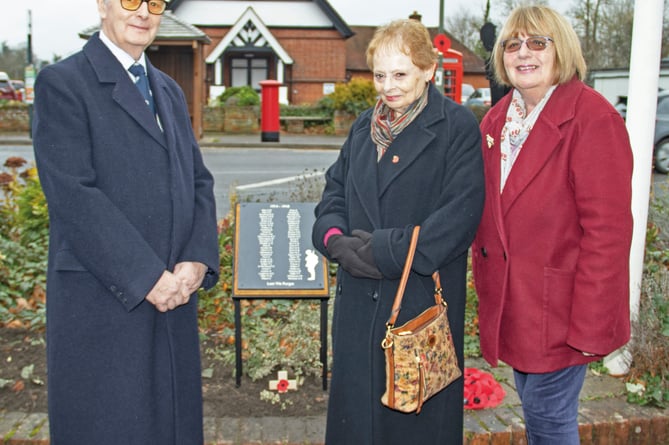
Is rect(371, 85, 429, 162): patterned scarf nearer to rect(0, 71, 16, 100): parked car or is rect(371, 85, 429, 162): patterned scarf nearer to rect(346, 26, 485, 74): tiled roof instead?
rect(0, 71, 16, 100): parked car

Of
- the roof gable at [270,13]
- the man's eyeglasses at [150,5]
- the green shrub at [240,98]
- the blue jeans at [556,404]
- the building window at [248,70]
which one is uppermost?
the roof gable at [270,13]

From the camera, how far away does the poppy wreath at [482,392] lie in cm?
410

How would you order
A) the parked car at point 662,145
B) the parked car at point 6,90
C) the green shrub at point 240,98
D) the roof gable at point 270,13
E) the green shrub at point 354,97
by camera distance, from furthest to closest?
the parked car at point 6,90, the roof gable at point 270,13, the green shrub at point 240,98, the green shrub at point 354,97, the parked car at point 662,145

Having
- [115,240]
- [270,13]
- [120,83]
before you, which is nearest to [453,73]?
[270,13]

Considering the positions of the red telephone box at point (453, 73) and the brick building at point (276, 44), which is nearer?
the red telephone box at point (453, 73)

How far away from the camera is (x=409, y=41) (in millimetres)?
2963

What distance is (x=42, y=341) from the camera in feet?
16.0

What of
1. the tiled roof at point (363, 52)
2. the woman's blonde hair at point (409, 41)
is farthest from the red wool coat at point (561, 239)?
the tiled roof at point (363, 52)

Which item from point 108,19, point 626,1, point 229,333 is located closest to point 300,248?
point 229,333

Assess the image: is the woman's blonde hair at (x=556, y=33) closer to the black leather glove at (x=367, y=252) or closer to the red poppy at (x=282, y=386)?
the black leather glove at (x=367, y=252)

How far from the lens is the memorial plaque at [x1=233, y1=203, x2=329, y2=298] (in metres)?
4.21

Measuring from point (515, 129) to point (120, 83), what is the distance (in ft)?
5.30

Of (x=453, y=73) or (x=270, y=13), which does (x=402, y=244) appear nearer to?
(x=453, y=73)

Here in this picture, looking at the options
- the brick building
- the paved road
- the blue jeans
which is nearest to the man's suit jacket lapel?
the blue jeans
